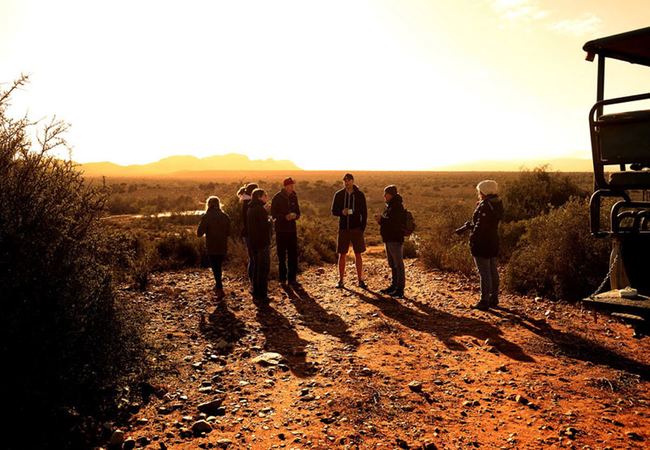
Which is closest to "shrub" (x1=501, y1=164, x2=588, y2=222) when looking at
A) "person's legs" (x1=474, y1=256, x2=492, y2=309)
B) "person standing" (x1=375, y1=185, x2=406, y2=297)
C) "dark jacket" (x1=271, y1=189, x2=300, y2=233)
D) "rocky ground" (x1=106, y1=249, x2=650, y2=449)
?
"rocky ground" (x1=106, y1=249, x2=650, y2=449)

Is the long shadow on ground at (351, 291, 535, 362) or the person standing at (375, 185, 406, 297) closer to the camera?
the long shadow on ground at (351, 291, 535, 362)

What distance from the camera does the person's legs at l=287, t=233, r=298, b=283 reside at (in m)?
9.98

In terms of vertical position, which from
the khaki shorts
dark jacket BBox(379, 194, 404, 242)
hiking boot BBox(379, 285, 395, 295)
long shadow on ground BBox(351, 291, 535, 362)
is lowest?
long shadow on ground BBox(351, 291, 535, 362)

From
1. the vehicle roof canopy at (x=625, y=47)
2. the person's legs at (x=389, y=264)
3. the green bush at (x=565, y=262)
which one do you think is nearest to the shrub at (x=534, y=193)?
the green bush at (x=565, y=262)

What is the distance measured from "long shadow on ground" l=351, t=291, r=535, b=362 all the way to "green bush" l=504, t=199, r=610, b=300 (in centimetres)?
228

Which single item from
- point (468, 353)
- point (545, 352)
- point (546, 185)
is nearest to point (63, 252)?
point (468, 353)

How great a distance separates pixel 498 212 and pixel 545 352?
8.26 feet

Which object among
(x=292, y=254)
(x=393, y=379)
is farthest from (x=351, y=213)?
(x=393, y=379)

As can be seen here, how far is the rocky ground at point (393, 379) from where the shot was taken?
391cm

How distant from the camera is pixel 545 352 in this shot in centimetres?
581

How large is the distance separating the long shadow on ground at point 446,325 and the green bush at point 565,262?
2.28 metres

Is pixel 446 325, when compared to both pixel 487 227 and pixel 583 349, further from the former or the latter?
pixel 583 349

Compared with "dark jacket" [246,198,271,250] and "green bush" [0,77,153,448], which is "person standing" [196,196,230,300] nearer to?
"dark jacket" [246,198,271,250]

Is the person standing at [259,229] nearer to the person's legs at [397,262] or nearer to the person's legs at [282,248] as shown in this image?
the person's legs at [282,248]
